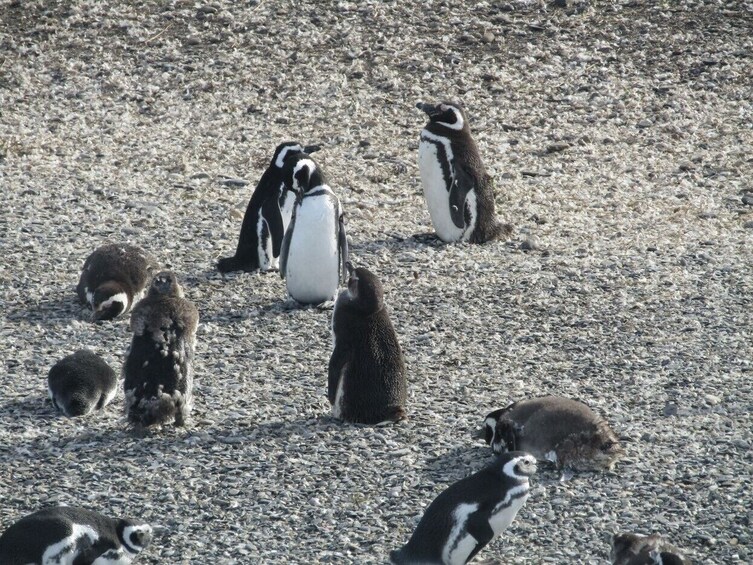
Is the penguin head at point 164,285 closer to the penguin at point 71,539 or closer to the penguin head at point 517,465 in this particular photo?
the penguin at point 71,539

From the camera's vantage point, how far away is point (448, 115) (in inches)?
404

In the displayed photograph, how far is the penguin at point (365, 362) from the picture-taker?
644 centimetres

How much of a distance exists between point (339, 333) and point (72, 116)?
6.72m

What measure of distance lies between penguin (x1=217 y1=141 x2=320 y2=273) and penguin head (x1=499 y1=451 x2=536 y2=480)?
407 centimetres

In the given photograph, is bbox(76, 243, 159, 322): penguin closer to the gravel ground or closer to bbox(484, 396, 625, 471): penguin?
the gravel ground

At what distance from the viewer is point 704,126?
1262 centimetres

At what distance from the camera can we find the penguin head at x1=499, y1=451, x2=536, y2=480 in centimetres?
523

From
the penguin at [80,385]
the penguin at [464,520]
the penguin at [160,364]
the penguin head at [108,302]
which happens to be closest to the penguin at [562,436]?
the penguin at [464,520]

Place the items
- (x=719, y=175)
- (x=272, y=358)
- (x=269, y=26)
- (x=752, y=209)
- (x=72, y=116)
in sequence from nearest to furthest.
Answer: (x=272, y=358)
(x=752, y=209)
(x=719, y=175)
(x=72, y=116)
(x=269, y=26)

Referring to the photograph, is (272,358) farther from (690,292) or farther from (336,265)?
(690,292)

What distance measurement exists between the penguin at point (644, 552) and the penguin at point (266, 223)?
449 centimetres

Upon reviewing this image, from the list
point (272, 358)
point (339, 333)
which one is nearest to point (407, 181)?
point (272, 358)

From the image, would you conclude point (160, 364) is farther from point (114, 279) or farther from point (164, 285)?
point (114, 279)

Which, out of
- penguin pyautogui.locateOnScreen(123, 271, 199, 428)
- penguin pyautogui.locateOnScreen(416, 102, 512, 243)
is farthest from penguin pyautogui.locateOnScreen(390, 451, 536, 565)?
penguin pyautogui.locateOnScreen(416, 102, 512, 243)
